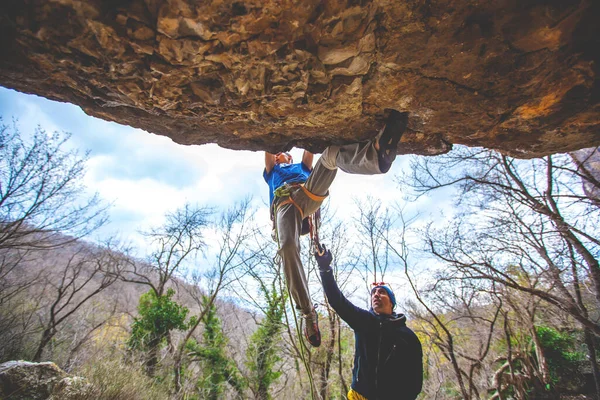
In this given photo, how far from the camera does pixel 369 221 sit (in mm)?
11336

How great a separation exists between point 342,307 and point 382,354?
721 mm

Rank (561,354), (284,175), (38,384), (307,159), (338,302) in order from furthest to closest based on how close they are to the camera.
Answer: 1. (561,354)
2. (38,384)
3. (307,159)
4. (284,175)
5. (338,302)

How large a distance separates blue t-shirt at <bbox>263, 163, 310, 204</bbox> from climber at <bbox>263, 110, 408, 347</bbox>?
0.05 feet

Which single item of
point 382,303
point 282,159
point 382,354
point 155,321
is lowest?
point 155,321

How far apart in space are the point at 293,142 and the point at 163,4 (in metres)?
1.67

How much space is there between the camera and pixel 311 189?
296 centimetres

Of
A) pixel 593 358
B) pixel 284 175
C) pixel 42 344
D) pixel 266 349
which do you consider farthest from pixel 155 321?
pixel 593 358

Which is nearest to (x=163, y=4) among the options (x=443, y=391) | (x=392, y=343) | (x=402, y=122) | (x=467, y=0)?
(x=467, y=0)

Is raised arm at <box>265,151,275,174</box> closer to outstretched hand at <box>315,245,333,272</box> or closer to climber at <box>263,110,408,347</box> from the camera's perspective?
climber at <box>263,110,408,347</box>

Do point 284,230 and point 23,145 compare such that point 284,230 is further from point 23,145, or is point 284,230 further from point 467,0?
point 23,145

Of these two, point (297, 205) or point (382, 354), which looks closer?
point (297, 205)

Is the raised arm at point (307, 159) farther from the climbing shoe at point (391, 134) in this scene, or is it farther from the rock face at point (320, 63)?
the climbing shoe at point (391, 134)

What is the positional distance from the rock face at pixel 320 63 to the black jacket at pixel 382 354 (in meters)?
2.36

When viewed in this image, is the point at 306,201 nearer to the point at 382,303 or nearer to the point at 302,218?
the point at 302,218
